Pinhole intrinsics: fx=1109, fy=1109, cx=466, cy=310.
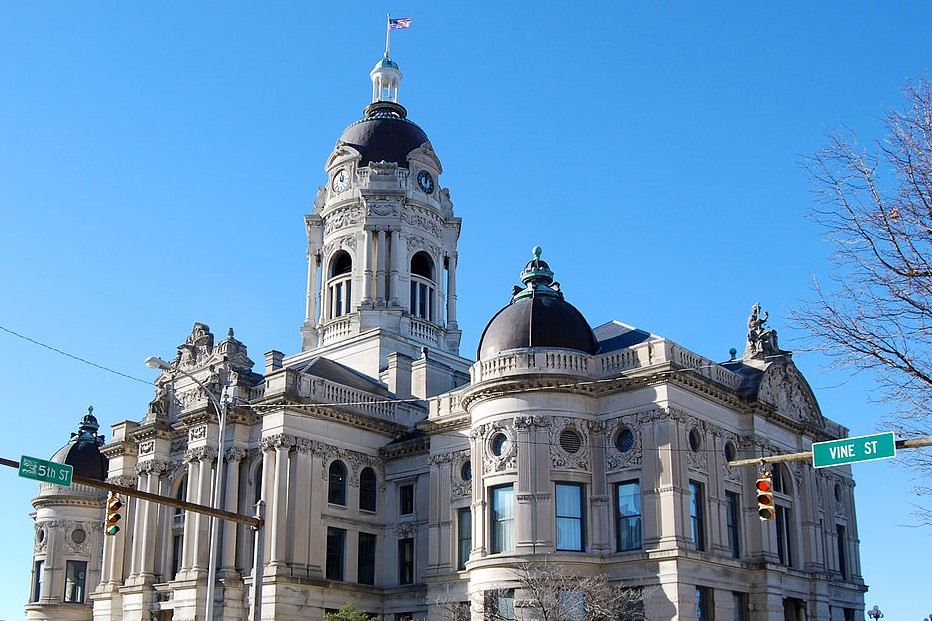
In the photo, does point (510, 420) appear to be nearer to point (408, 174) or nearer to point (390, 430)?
point (390, 430)

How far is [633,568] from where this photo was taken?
42531mm

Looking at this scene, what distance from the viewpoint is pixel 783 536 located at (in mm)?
48156

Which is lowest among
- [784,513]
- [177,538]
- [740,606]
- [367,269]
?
[740,606]

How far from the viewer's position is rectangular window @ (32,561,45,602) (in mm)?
70938

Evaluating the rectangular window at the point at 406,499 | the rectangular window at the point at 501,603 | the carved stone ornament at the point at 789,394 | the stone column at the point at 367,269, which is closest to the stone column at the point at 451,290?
the stone column at the point at 367,269

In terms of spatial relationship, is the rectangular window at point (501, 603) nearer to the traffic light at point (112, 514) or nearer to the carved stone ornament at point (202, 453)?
the traffic light at point (112, 514)

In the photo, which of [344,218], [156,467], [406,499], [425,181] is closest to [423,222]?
[425,181]

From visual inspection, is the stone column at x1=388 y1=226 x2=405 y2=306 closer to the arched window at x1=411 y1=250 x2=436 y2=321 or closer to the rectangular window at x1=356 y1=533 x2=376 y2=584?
the arched window at x1=411 y1=250 x2=436 y2=321

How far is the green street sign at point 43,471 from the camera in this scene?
2514 cm

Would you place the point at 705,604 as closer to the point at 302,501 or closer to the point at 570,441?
the point at 570,441

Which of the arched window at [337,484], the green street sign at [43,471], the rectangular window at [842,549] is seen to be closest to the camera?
the green street sign at [43,471]

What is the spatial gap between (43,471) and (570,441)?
2411cm

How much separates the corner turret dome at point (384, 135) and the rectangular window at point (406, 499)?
21931mm

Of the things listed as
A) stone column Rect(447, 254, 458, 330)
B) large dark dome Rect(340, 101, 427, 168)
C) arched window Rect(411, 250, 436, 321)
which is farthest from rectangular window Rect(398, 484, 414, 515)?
large dark dome Rect(340, 101, 427, 168)
